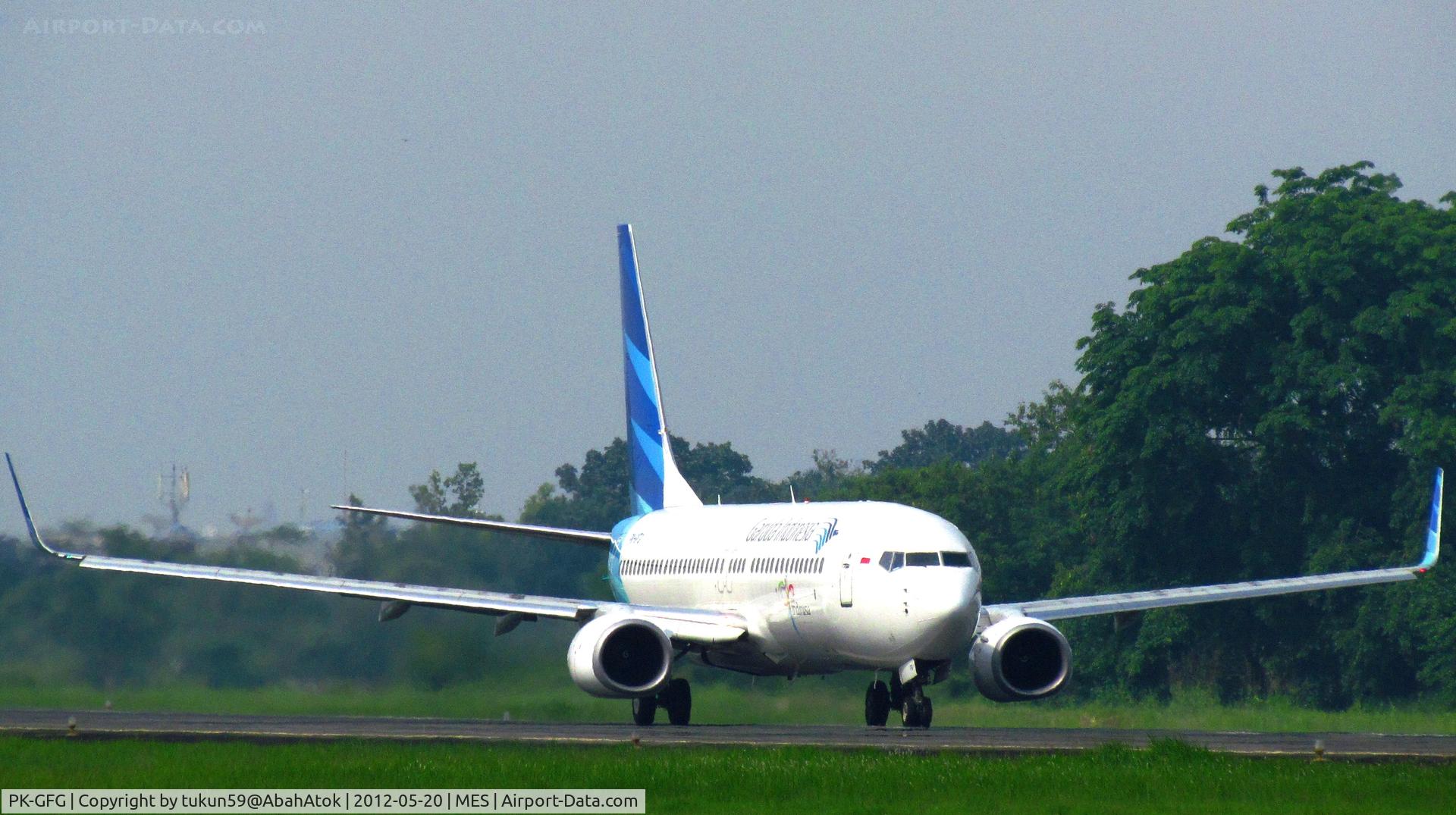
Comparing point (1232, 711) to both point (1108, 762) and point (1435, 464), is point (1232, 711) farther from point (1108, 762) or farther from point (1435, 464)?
point (1108, 762)

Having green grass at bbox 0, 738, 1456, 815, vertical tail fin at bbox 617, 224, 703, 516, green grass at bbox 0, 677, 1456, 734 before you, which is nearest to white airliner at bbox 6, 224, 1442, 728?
green grass at bbox 0, 677, 1456, 734

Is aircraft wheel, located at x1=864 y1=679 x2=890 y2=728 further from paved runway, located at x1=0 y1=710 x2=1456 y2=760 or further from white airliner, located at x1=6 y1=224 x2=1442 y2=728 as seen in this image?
paved runway, located at x1=0 y1=710 x2=1456 y2=760

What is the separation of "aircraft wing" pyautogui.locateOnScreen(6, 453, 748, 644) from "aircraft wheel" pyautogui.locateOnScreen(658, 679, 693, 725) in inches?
44.8

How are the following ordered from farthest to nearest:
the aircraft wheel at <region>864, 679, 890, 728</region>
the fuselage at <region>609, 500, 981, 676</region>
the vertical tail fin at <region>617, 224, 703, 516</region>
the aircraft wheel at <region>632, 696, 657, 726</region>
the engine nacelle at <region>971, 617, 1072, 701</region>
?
1. the vertical tail fin at <region>617, 224, 703, 516</region>
2. the aircraft wheel at <region>632, 696, 657, 726</region>
3. the aircraft wheel at <region>864, 679, 890, 728</region>
4. the engine nacelle at <region>971, 617, 1072, 701</region>
5. the fuselage at <region>609, 500, 981, 676</region>

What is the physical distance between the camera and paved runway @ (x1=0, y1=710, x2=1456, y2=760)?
22000 millimetres

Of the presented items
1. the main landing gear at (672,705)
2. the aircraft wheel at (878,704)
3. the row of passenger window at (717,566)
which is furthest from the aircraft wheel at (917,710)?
the main landing gear at (672,705)

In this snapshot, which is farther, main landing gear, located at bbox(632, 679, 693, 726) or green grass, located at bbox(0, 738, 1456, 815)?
main landing gear, located at bbox(632, 679, 693, 726)

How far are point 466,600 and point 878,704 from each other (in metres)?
6.45

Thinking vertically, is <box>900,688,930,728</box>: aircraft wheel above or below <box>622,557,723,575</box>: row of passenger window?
below

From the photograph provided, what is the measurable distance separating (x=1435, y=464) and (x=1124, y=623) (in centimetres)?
1678

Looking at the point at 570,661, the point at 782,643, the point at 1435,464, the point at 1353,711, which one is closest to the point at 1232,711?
the point at 1353,711

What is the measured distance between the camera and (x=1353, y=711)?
134ft

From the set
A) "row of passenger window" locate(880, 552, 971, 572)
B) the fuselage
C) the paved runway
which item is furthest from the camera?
"row of passenger window" locate(880, 552, 971, 572)

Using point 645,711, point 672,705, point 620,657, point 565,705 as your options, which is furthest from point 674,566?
point 620,657
